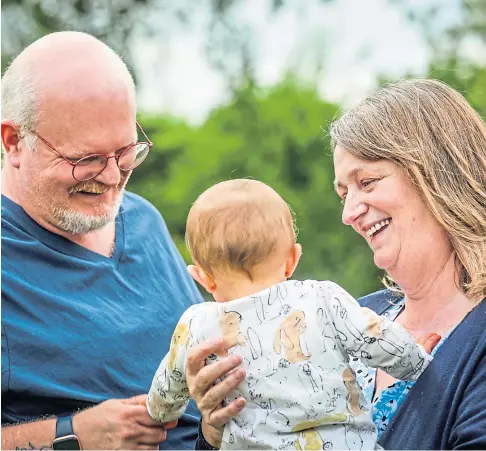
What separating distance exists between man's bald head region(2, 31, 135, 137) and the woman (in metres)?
0.99

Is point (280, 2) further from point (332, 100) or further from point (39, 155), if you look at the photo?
point (39, 155)

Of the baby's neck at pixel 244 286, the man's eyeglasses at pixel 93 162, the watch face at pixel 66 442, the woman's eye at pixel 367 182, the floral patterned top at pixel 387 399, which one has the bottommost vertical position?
the watch face at pixel 66 442

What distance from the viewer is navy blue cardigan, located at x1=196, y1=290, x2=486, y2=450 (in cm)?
259

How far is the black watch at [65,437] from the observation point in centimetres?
335

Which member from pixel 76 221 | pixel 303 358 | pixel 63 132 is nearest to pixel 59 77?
pixel 63 132

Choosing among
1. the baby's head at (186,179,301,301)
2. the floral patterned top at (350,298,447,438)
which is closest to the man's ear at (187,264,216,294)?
the baby's head at (186,179,301,301)

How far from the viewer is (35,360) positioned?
135 inches

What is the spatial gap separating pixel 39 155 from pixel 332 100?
5421mm

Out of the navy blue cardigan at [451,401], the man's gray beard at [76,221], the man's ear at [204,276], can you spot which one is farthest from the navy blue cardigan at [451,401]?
the man's gray beard at [76,221]

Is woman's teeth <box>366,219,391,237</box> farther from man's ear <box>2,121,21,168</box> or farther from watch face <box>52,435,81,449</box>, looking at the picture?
man's ear <box>2,121,21,168</box>

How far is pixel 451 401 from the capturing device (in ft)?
8.82

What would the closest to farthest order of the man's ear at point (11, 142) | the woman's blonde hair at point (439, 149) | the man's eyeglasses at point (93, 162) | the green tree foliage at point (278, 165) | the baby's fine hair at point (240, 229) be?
the baby's fine hair at point (240, 229) → the woman's blonde hair at point (439, 149) → the man's eyeglasses at point (93, 162) → the man's ear at point (11, 142) → the green tree foliage at point (278, 165)

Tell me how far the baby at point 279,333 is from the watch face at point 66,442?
0.79 meters

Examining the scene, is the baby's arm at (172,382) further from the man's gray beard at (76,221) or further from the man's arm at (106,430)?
the man's gray beard at (76,221)
